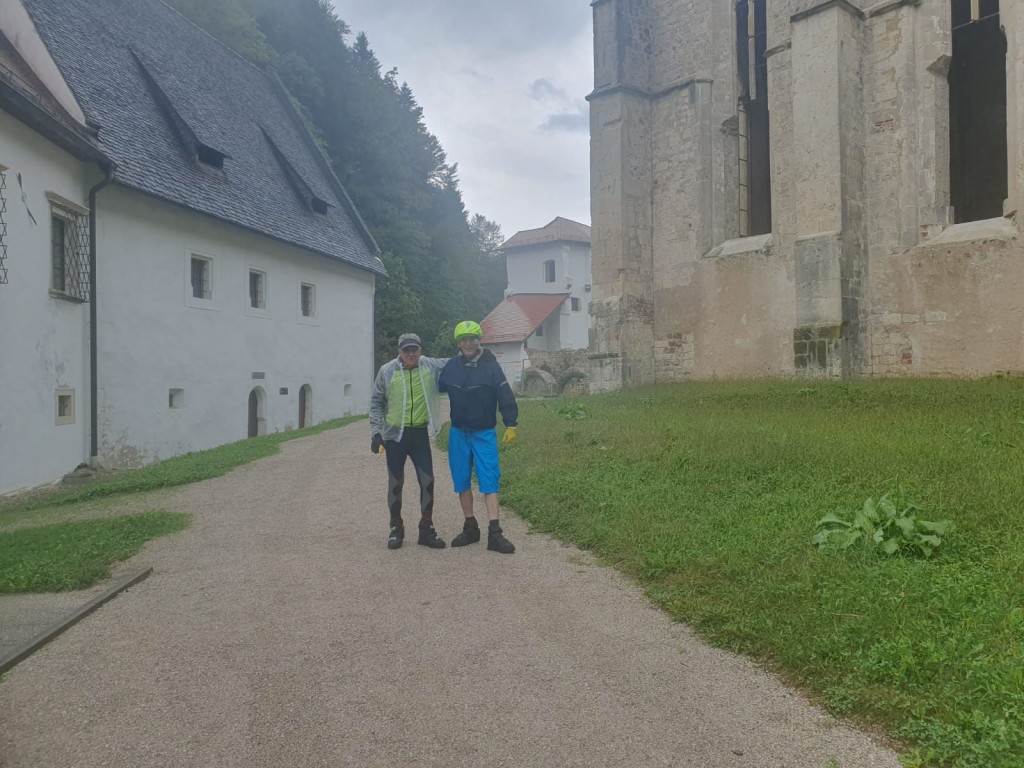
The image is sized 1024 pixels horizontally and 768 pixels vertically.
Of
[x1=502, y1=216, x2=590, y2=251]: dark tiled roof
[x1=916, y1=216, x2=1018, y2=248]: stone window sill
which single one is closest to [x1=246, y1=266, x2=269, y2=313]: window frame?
[x1=916, y1=216, x2=1018, y2=248]: stone window sill

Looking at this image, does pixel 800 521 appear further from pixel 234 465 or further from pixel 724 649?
pixel 234 465

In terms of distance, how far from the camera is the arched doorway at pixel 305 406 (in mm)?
24656

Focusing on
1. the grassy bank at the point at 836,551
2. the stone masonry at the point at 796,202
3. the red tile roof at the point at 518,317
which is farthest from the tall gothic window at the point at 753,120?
the red tile roof at the point at 518,317

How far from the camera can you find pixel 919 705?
3.39 meters

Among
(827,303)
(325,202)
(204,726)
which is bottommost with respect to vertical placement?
(204,726)

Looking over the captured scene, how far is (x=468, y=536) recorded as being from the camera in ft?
23.5

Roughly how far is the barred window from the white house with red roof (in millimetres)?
32243

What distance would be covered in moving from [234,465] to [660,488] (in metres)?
8.40

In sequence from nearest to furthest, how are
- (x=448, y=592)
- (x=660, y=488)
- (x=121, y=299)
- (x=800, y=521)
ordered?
(x=448, y=592) < (x=800, y=521) < (x=660, y=488) < (x=121, y=299)

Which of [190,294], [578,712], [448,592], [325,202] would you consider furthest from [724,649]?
[325,202]

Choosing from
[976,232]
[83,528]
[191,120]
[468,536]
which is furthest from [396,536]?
[191,120]

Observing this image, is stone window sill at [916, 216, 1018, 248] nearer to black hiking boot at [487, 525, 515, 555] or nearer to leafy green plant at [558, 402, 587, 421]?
leafy green plant at [558, 402, 587, 421]

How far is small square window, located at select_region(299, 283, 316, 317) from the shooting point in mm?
24812

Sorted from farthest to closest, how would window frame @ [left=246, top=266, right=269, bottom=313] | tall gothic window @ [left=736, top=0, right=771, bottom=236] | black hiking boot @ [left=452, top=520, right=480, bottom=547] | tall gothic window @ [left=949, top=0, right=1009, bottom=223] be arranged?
window frame @ [left=246, top=266, right=269, bottom=313] → tall gothic window @ [left=736, top=0, right=771, bottom=236] → tall gothic window @ [left=949, top=0, right=1009, bottom=223] → black hiking boot @ [left=452, top=520, right=480, bottom=547]
